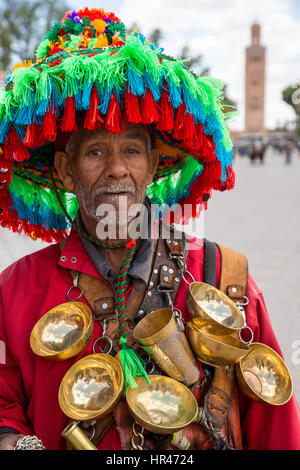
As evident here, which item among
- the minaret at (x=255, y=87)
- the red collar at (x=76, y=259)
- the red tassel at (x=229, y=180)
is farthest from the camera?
the minaret at (x=255, y=87)

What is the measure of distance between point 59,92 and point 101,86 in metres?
0.15

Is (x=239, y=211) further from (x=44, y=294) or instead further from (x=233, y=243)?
(x=44, y=294)

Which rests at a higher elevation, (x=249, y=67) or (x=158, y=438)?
(x=249, y=67)

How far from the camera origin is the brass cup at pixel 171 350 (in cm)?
167

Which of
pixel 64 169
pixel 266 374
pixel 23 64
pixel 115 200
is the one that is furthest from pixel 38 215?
Result: pixel 266 374

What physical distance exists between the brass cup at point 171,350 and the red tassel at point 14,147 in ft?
2.43

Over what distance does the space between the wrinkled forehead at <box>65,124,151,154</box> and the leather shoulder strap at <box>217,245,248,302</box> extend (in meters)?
0.54

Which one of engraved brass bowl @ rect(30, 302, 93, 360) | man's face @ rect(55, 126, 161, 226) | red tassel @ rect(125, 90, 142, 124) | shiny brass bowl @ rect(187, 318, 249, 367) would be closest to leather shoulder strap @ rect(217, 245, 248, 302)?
shiny brass bowl @ rect(187, 318, 249, 367)

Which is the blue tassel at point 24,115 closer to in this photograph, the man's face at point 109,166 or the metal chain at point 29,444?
the man's face at point 109,166

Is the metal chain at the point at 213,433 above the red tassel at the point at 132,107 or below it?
below

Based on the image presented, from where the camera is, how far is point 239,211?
35.7 ft

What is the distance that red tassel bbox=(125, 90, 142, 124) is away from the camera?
172 cm

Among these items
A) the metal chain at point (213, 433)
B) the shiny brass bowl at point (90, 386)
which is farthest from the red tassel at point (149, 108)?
the metal chain at point (213, 433)
